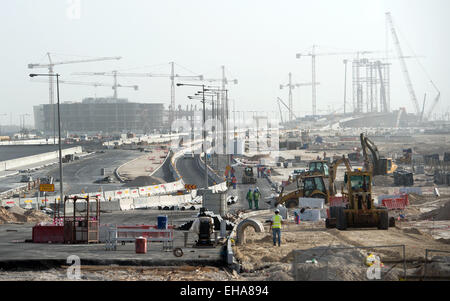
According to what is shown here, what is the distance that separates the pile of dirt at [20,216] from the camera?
35.6 meters

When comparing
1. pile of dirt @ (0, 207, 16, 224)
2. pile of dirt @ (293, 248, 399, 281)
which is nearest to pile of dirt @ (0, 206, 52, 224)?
pile of dirt @ (0, 207, 16, 224)

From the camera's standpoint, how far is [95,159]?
112m

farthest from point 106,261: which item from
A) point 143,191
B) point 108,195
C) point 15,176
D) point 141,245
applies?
point 15,176

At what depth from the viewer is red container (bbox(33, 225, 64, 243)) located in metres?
25.8

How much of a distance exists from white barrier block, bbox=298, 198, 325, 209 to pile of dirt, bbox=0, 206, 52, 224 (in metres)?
13.6

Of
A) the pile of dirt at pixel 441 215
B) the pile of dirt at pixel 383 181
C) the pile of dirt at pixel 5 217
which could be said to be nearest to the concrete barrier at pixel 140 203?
the pile of dirt at pixel 5 217

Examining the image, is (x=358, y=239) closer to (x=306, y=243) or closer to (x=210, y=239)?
(x=306, y=243)

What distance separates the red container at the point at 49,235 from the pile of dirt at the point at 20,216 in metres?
9.53

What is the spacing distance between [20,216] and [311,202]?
15.4 meters

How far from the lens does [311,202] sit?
38594mm

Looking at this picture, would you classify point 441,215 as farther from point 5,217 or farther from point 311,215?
point 5,217

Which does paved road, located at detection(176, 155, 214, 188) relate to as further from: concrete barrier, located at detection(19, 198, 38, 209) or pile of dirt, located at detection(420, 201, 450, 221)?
pile of dirt, located at detection(420, 201, 450, 221)
